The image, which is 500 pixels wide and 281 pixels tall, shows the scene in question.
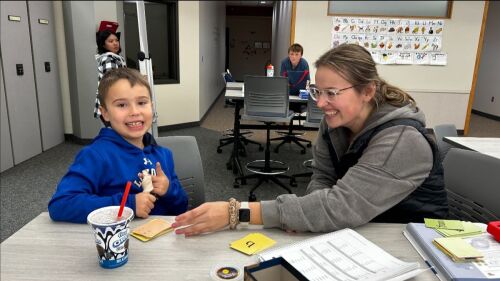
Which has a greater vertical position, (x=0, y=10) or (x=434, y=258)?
(x=0, y=10)

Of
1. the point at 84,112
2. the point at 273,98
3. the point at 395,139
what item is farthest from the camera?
the point at 84,112

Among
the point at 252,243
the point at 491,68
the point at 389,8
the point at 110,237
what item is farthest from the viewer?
the point at 491,68

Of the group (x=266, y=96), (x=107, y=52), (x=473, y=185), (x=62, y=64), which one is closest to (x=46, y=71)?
(x=62, y=64)

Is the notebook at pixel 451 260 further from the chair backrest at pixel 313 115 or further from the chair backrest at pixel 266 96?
the chair backrest at pixel 313 115

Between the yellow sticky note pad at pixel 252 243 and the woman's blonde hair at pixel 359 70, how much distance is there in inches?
22.4

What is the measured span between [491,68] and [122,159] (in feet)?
26.7

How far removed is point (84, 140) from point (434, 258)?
14.7ft

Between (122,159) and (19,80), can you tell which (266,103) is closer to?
(122,159)

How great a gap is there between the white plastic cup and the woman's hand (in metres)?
0.17

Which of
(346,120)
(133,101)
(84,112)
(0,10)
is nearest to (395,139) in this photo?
(346,120)

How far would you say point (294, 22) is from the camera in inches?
209

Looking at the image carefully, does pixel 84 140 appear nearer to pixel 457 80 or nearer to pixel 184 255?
pixel 184 255

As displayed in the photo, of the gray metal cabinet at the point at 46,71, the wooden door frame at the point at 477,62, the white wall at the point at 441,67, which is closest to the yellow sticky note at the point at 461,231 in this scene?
the gray metal cabinet at the point at 46,71

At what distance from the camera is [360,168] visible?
104 centimetres
